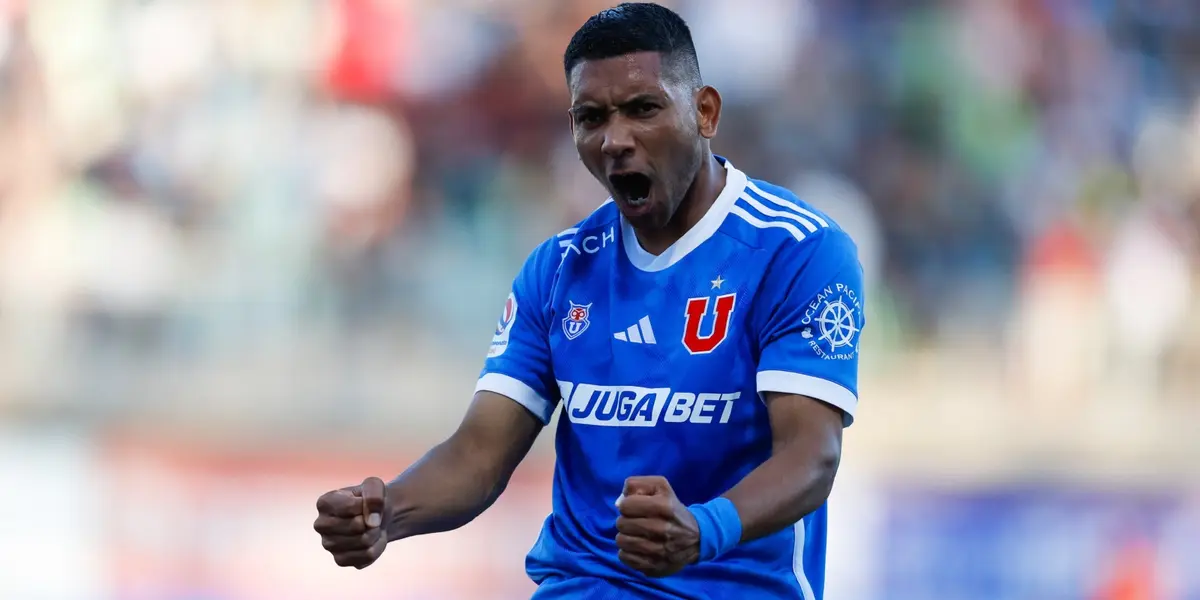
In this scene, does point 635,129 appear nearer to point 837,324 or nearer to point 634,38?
point 634,38

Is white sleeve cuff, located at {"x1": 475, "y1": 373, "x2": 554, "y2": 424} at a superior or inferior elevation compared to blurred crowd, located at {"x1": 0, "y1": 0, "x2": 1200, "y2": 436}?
inferior

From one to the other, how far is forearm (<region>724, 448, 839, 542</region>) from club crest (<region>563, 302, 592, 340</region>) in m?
0.55

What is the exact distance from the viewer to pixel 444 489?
2.96 metres

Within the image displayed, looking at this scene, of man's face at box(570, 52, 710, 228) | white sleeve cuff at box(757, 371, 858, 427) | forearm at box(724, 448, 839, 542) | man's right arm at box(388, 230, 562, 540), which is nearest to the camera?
forearm at box(724, 448, 839, 542)

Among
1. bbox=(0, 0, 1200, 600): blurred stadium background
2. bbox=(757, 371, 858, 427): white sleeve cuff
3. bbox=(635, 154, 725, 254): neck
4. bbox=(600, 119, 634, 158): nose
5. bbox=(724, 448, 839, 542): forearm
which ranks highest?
bbox=(0, 0, 1200, 600): blurred stadium background

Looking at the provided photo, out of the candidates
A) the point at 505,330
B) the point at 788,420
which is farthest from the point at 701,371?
the point at 505,330

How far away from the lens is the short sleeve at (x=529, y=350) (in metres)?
3.11

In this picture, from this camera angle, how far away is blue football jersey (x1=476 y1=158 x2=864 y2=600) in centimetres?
281

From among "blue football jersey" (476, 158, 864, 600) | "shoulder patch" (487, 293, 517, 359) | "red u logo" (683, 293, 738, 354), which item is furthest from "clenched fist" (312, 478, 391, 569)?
"red u logo" (683, 293, 738, 354)

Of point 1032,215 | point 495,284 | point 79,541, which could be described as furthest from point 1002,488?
point 79,541

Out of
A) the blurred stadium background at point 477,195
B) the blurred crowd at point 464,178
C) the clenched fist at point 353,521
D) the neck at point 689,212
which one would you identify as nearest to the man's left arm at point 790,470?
the neck at point 689,212

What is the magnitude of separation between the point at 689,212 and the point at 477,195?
7.57m

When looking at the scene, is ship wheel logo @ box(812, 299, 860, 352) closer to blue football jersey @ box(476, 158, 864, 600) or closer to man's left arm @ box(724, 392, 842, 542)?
blue football jersey @ box(476, 158, 864, 600)

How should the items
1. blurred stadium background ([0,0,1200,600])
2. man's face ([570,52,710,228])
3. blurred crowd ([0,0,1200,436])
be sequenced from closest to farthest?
man's face ([570,52,710,228]), blurred stadium background ([0,0,1200,600]), blurred crowd ([0,0,1200,436])
